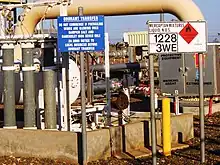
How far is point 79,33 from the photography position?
29.9 ft

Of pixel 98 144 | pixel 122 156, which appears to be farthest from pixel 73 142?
pixel 122 156

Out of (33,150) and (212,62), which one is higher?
(212,62)

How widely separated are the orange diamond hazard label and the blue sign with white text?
4.12 feet

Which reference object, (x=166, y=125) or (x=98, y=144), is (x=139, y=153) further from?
(x=98, y=144)

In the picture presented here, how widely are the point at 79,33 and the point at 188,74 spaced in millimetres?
9897

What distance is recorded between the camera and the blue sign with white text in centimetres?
912

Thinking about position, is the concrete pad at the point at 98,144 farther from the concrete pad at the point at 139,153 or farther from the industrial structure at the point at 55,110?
the concrete pad at the point at 139,153

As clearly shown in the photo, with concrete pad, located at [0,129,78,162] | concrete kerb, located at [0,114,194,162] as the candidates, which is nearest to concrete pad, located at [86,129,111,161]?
concrete kerb, located at [0,114,194,162]

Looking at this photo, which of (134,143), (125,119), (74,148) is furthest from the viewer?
(125,119)

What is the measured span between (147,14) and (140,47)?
16.0m

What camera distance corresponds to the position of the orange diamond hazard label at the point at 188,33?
30.0ft

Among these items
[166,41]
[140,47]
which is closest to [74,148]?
[166,41]

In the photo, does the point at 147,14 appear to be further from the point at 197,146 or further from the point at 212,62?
the point at 197,146

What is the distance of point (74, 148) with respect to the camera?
957 cm
